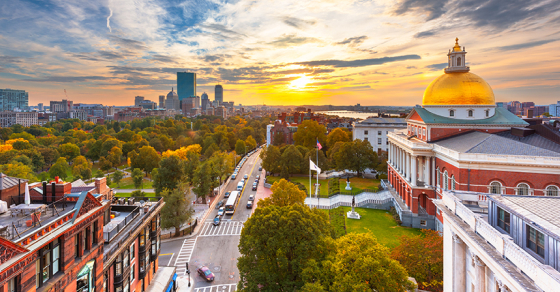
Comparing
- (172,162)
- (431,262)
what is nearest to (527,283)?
(431,262)

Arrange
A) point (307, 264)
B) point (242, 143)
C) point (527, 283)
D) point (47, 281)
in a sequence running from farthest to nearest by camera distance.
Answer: point (242, 143) < point (307, 264) < point (47, 281) < point (527, 283)

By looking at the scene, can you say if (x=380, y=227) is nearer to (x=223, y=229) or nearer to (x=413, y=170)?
(x=413, y=170)

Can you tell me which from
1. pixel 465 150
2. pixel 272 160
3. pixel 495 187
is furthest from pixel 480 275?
pixel 272 160

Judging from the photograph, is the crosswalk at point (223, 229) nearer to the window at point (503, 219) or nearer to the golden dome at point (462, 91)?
the window at point (503, 219)

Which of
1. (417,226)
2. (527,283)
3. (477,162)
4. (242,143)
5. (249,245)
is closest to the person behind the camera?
(527,283)

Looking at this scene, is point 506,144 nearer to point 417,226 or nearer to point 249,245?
point 417,226

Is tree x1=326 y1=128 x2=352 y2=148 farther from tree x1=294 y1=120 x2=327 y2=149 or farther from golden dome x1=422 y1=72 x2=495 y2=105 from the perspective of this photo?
golden dome x1=422 y1=72 x2=495 y2=105
